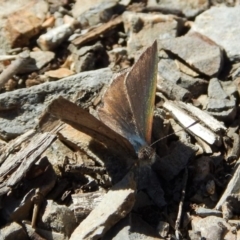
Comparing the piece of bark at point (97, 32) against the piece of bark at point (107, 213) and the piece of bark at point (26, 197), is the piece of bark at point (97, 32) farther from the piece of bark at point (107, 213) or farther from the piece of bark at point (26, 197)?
the piece of bark at point (107, 213)

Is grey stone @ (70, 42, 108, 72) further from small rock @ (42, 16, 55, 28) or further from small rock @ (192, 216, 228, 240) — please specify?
small rock @ (192, 216, 228, 240)

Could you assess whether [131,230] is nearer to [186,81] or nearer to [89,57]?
[186,81]

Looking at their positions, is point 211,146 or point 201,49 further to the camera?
point 201,49

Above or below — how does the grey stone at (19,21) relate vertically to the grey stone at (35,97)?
above

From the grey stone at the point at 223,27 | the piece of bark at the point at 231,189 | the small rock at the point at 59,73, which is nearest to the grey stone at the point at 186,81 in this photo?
the grey stone at the point at 223,27

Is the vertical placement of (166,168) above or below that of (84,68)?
below

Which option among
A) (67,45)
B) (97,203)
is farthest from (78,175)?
(67,45)

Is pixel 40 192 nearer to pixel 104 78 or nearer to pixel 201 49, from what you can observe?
pixel 104 78
